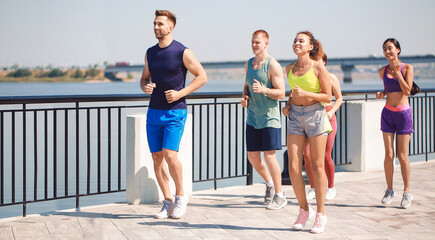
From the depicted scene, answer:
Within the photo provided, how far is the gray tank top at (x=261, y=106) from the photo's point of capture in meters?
5.55

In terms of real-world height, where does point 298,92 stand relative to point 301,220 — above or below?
above

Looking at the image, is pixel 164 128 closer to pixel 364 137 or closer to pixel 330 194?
pixel 330 194

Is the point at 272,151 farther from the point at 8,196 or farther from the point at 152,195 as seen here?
the point at 8,196

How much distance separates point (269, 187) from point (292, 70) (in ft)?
5.45

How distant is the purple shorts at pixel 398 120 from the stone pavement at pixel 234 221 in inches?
32.4

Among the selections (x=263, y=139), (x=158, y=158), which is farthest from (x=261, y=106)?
(x=158, y=158)

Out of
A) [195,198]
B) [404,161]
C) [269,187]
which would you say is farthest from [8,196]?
[404,161]

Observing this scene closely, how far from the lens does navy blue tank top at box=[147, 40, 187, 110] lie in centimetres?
511

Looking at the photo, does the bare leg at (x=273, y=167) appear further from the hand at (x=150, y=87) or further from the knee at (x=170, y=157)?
the hand at (x=150, y=87)

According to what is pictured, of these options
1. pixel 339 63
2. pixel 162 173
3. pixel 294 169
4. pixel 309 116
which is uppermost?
pixel 339 63

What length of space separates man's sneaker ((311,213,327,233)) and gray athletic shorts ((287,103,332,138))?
2.31 feet

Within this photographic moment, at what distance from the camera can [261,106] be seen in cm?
563

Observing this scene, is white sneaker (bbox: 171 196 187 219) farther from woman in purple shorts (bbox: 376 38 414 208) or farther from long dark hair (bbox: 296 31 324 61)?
woman in purple shorts (bbox: 376 38 414 208)

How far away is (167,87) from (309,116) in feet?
4.36
